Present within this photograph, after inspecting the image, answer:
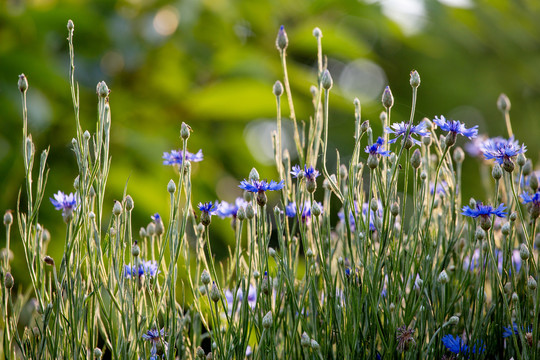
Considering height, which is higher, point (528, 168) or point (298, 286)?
point (528, 168)

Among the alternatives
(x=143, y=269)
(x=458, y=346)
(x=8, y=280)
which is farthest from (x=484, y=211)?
(x=8, y=280)

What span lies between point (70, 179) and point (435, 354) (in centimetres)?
102

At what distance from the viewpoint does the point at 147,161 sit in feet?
4.35

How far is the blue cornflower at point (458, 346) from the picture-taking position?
1.74 ft

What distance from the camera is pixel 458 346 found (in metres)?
0.54

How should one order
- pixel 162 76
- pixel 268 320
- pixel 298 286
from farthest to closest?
pixel 162 76 < pixel 298 286 < pixel 268 320

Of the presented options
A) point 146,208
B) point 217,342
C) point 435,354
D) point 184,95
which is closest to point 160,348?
point 217,342

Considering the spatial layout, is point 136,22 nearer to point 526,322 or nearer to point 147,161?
point 147,161

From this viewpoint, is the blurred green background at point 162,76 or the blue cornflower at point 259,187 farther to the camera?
the blurred green background at point 162,76

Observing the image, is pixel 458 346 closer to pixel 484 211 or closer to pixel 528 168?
pixel 484 211

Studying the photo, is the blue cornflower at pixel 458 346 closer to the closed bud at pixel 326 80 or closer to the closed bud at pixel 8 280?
the closed bud at pixel 326 80

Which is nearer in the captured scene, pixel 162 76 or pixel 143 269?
pixel 143 269

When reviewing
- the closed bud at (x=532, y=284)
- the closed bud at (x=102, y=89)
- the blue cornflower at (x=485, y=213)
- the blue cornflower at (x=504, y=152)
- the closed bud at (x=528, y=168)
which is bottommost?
the closed bud at (x=532, y=284)

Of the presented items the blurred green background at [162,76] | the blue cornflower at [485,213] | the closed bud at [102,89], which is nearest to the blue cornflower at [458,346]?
the blue cornflower at [485,213]
